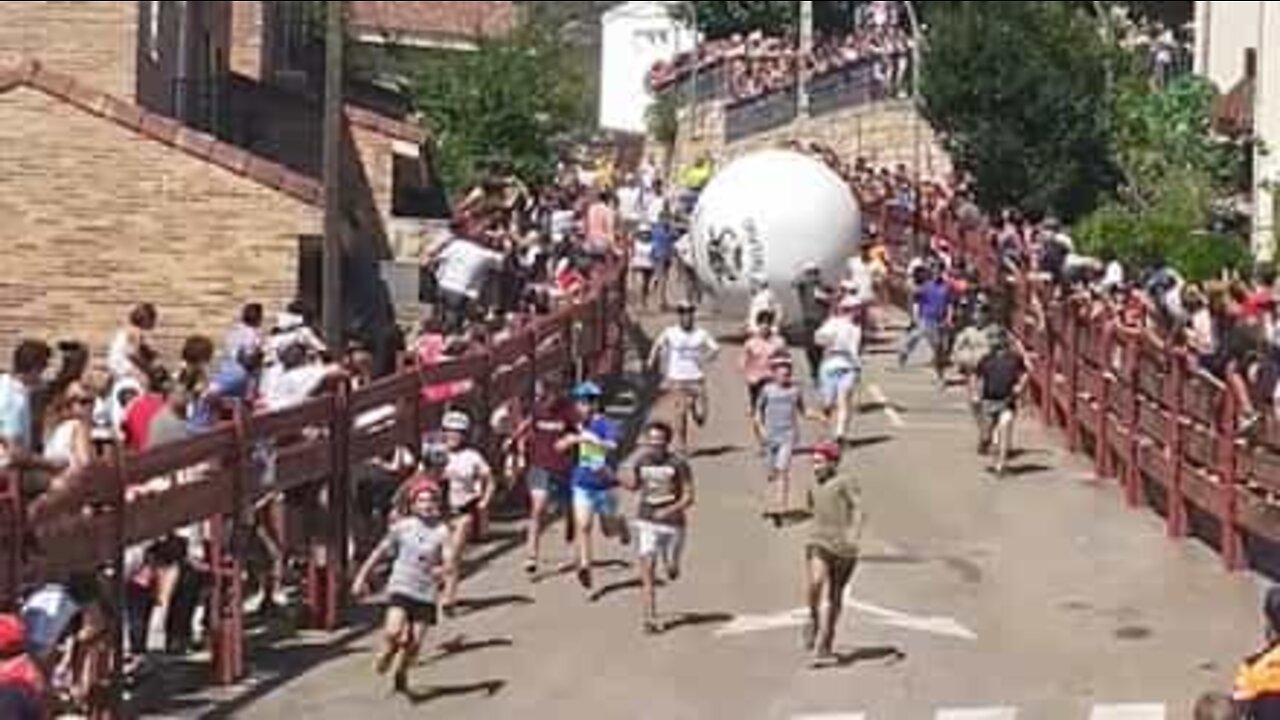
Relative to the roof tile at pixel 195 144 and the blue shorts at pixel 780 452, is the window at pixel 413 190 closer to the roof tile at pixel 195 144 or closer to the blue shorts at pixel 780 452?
the roof tile at pixel 195 144

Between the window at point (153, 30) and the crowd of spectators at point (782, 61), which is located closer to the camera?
the window at point (153, 30)

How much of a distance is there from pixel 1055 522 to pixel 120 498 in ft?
34.8

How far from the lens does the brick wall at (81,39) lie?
33875 millimetres

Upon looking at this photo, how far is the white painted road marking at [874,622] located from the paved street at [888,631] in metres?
0.02

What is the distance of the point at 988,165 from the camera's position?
48.1 metres

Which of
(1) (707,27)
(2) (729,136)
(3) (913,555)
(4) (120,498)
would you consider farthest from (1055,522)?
(1) (707,27)

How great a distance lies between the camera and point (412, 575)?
18.8 meters

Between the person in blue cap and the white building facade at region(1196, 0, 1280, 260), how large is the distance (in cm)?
1741

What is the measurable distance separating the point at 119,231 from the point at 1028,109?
65.1ft

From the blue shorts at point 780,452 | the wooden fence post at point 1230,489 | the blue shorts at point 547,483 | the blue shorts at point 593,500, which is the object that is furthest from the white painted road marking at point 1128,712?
the blue shorts at point 780,452

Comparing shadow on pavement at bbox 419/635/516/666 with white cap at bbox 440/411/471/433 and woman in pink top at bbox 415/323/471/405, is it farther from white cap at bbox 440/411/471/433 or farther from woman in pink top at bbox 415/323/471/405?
woman in pink top at bbox 415/323/471/405

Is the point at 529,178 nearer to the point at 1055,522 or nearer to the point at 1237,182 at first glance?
the point at 1237,182

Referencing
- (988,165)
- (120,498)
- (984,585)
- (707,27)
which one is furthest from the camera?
(707,27)

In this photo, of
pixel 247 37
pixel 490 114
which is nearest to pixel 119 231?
pixel 247 37
